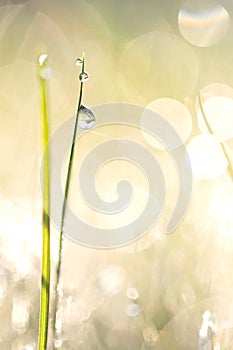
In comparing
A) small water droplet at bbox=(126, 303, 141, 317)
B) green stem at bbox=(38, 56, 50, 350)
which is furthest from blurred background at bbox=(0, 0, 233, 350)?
green stem at bbox=(38, 56, 50, 350)

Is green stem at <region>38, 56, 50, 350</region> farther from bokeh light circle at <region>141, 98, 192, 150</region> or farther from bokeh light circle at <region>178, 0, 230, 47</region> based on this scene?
bokeh light circle at <region>178, 0, 230, 47</region>

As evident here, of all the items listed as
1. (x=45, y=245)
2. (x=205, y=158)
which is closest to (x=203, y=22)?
(x=205, y=158)

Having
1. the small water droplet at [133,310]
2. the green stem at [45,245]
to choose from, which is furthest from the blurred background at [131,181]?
the green stem at [45,245]

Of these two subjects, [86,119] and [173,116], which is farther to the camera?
[173,116]

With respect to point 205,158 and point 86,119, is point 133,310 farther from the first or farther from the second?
point 205,158

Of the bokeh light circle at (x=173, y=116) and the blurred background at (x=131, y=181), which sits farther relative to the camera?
the bokeh light circle at (x=173, y=116)

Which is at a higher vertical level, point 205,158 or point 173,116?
point 173,116

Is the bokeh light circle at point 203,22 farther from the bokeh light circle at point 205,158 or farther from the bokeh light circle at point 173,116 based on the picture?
the bokeh light circle at point 205,158
